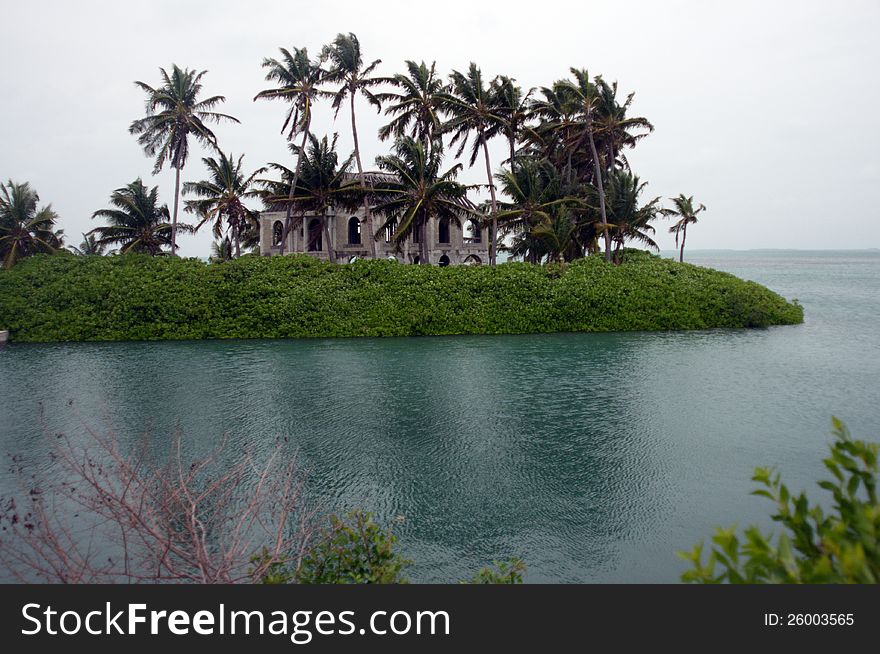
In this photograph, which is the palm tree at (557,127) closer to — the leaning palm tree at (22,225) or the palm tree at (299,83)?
the palm tree at (299,83)

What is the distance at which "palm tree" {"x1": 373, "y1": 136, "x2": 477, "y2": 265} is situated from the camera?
28.6m

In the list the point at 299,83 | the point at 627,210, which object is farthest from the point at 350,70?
the point at 627,210

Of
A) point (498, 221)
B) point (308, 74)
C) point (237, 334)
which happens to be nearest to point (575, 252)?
point (498, 221)

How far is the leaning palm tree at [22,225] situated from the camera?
101 feet

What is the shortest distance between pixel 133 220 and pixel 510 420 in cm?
2939

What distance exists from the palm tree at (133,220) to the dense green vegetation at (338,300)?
359 cm

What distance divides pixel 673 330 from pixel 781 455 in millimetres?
18231

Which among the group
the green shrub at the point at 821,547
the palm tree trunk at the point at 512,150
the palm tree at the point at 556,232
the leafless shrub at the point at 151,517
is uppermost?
the palm tree trunk at the point at 512,150

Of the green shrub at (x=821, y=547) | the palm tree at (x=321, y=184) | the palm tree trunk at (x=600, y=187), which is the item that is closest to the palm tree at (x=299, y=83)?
the palm tree at (x=321, y=184)

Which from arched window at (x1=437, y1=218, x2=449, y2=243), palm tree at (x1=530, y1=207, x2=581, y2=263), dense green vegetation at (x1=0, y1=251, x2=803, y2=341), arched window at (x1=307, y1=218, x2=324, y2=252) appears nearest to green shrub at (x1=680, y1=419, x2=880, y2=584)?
dense green vegetation at (x1=0, y1=251, x2=803, y2=341)

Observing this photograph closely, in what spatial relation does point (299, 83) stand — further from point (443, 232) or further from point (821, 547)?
point (821, 547)

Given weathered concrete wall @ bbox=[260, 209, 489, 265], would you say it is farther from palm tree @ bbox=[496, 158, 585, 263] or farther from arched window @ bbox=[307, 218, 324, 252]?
palm tree @ bbox=[496, 158, 585, 263]

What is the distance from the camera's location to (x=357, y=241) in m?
40.7

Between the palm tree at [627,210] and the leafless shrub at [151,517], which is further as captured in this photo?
the palm tree at [627,210]
